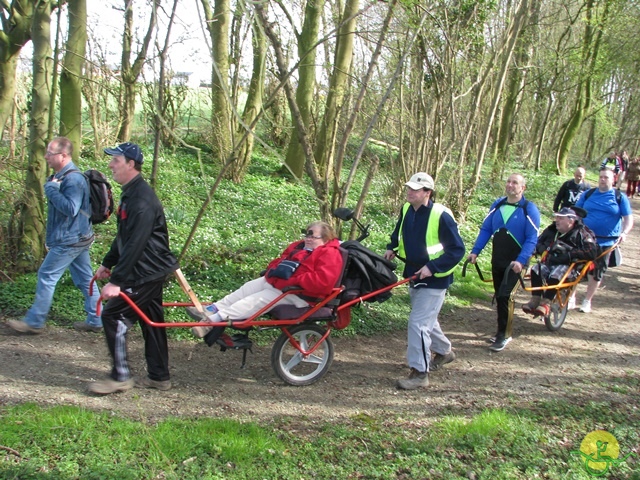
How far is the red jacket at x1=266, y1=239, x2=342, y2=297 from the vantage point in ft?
16.4

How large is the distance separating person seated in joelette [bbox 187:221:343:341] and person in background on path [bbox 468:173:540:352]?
238 centimetres

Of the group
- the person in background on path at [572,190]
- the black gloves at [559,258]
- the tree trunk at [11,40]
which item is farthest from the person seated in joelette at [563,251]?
the tree trunk at [11,40]

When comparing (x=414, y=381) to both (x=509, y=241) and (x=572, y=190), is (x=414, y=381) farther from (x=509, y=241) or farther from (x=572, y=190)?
(x=572, y=190)

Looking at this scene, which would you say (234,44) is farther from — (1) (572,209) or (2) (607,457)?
(2) (607,457)

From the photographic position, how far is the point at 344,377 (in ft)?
18.7

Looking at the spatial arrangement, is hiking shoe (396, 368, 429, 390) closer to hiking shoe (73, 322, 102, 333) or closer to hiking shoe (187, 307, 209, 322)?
hiking shoe (187, 307, 209, 322)

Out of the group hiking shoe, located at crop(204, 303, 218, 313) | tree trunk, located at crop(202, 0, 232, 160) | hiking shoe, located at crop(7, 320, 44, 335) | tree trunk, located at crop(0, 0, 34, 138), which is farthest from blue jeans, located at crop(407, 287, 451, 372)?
tree trunk, located at crop(202, 0, 232, 160)

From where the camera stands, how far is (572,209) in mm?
7461

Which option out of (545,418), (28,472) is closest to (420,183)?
(545,418)

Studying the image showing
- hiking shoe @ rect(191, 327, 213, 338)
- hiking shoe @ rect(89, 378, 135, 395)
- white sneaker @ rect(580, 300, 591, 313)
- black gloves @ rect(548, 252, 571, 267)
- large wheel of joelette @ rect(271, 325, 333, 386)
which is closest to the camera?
hiking shoe @ rect(89, 378, 135, 395)

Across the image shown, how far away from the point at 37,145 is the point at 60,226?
59.3 inches

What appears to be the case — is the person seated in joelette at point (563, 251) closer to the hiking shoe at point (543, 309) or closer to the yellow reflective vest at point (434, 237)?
the hiking shoe at point (543, 309)

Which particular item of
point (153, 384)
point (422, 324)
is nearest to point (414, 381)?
point (422, 324)

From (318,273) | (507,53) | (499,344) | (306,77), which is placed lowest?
(499,344)
